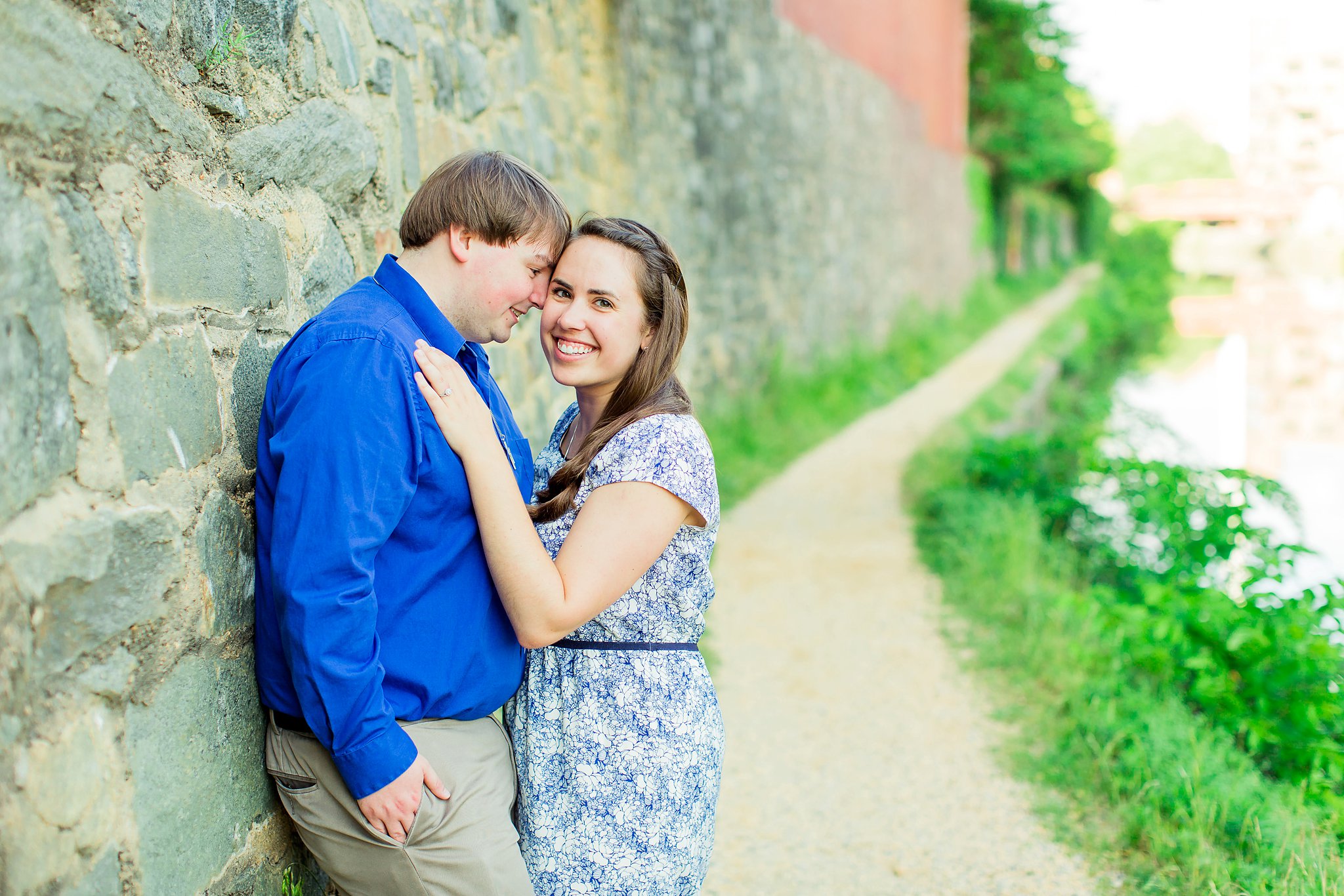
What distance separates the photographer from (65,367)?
1.30 metres

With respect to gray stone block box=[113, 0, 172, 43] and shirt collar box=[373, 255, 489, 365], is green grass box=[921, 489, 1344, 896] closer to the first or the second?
shirt collar box=[373, 255, 489, 365]

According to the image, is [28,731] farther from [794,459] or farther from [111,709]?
[794,459]

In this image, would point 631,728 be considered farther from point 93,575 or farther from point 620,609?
point 93,575

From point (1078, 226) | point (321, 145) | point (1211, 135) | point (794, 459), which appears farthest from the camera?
point (1211, 135)

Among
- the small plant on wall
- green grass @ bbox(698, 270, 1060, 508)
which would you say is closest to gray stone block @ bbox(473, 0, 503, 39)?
the small plant on wall

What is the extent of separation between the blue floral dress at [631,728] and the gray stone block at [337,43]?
1151 millimetres

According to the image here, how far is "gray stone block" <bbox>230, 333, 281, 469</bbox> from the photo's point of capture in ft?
5.69

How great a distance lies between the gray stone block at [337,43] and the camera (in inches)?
85.1

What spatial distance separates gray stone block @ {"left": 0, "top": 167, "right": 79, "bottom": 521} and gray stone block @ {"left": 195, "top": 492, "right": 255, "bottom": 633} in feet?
1.10

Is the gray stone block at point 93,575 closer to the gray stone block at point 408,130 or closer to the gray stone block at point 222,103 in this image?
the gray stone block at point 222,103

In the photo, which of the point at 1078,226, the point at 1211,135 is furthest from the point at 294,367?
the point at 1211,135

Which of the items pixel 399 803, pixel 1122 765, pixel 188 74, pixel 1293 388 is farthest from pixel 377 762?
pixel 1293 388

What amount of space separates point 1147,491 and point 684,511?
13.1 ft

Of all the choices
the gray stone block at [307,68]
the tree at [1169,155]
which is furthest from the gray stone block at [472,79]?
the tree at [1169,155]
